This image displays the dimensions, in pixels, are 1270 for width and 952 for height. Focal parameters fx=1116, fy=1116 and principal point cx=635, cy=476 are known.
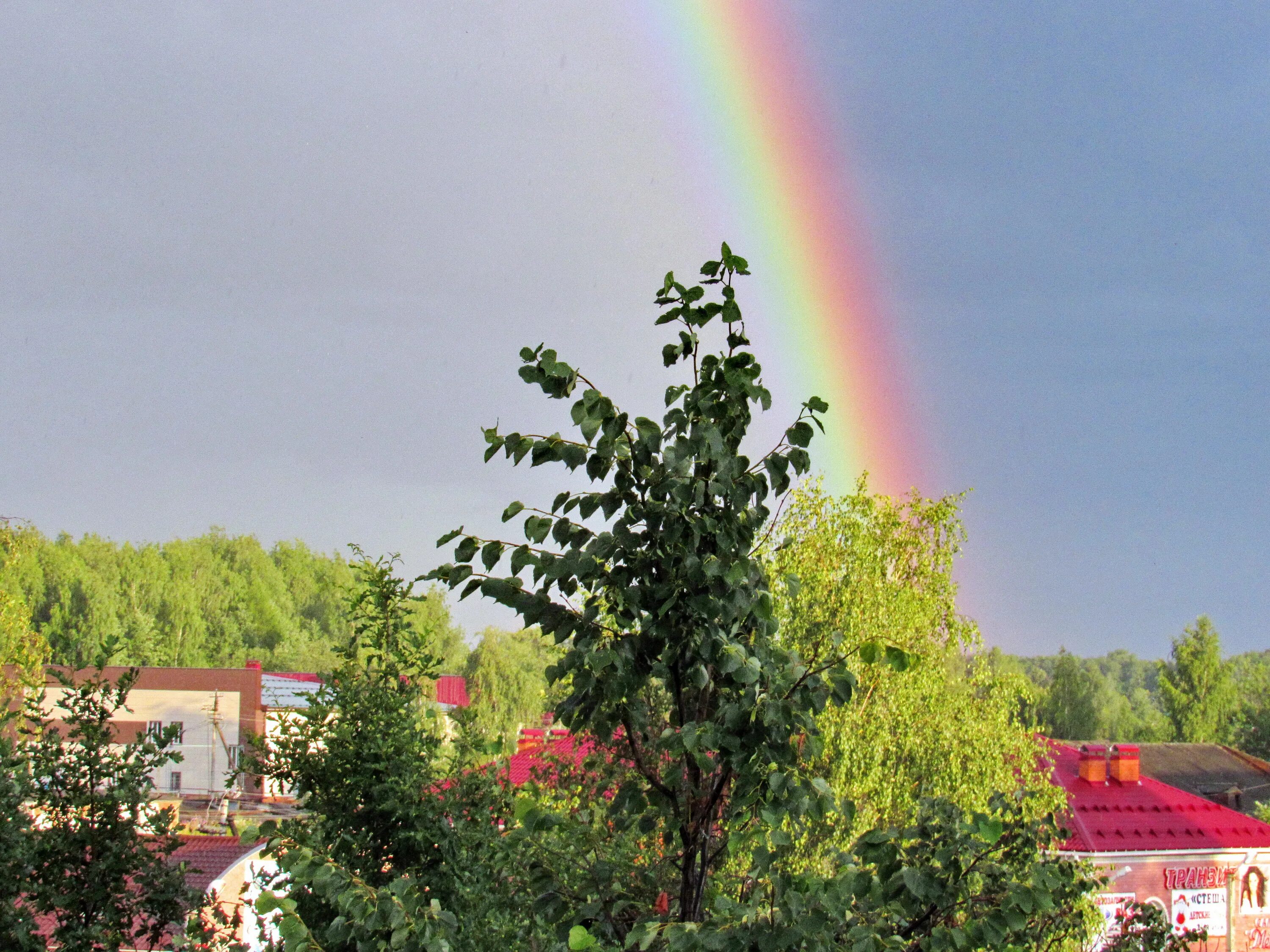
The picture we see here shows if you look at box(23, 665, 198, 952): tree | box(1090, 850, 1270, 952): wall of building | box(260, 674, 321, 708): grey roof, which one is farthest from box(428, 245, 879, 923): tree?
box(260, 674, 321, 708): grey roof

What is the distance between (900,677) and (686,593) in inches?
594

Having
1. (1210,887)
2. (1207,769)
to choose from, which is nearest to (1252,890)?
(1210,887)

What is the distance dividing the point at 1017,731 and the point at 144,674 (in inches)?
1769

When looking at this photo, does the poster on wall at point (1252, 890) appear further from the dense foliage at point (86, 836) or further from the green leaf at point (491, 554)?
the green leaf at point (491, 554)

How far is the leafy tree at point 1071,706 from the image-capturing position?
76750 millimetres

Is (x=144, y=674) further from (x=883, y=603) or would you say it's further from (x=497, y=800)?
(x=497, y=800)

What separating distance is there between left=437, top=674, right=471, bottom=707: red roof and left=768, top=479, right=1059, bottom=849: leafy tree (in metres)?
40.7

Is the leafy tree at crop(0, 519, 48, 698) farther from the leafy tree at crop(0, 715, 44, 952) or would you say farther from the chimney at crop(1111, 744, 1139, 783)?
the chimney at crop(1111, 744, 1139, 783)

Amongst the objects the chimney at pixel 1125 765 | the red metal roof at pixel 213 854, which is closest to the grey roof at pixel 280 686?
the red metal roof at pixel 213 854

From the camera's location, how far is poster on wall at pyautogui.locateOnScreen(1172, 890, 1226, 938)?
27469mm

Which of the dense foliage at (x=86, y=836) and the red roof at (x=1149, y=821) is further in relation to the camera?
the red roof at (x=1149, y=821)

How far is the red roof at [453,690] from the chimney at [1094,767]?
33.6m

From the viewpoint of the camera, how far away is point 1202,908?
1098 inches

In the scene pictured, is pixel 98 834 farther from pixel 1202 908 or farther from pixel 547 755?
pixel 1202 908
